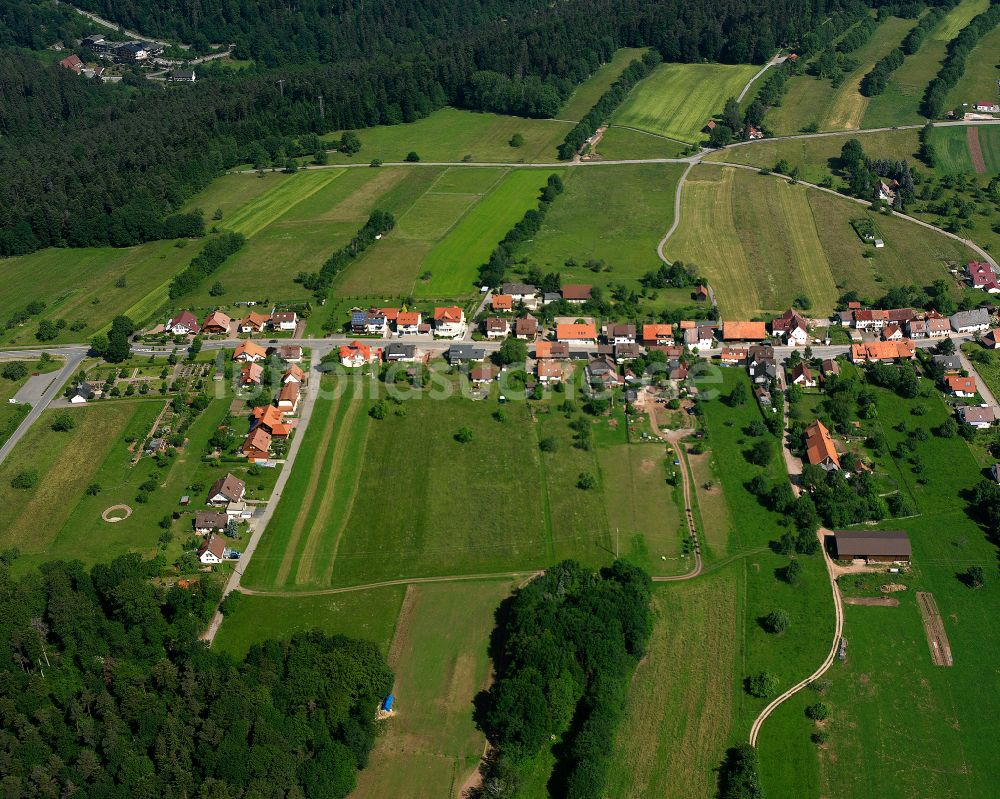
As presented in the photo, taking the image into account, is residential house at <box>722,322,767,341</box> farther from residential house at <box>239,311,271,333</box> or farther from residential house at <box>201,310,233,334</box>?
residential house at <box>201,310,233,334</box>

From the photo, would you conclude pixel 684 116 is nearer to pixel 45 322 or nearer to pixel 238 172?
pixel 238 172

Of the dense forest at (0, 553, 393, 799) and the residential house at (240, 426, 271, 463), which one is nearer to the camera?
the dense forest at (0, 553, 393, 799)

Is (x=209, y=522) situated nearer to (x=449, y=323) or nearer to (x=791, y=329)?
(x=449, y=323)

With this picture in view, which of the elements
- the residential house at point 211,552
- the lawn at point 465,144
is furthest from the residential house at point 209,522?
the lawn at point 465,144

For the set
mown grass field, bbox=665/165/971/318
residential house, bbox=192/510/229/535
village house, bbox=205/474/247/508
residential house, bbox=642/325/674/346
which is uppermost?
mown grass field, bbox=665/165/971/318

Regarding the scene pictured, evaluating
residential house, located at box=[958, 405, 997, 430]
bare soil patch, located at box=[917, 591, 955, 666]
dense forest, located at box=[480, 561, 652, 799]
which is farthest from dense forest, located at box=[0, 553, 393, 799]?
residential house, located at box=[958, 405, 997, 430]

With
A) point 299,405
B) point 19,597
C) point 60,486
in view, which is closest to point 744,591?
point 299,405

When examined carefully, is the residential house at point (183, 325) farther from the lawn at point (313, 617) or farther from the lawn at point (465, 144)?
the lawn at point (465, 144)

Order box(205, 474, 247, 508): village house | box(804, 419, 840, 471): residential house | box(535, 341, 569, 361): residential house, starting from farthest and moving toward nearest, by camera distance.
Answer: box(535, 341, 569, 361): residential house → box(804, 419, 840, 471): residential house → box(205, 474, 247, 508): village house
